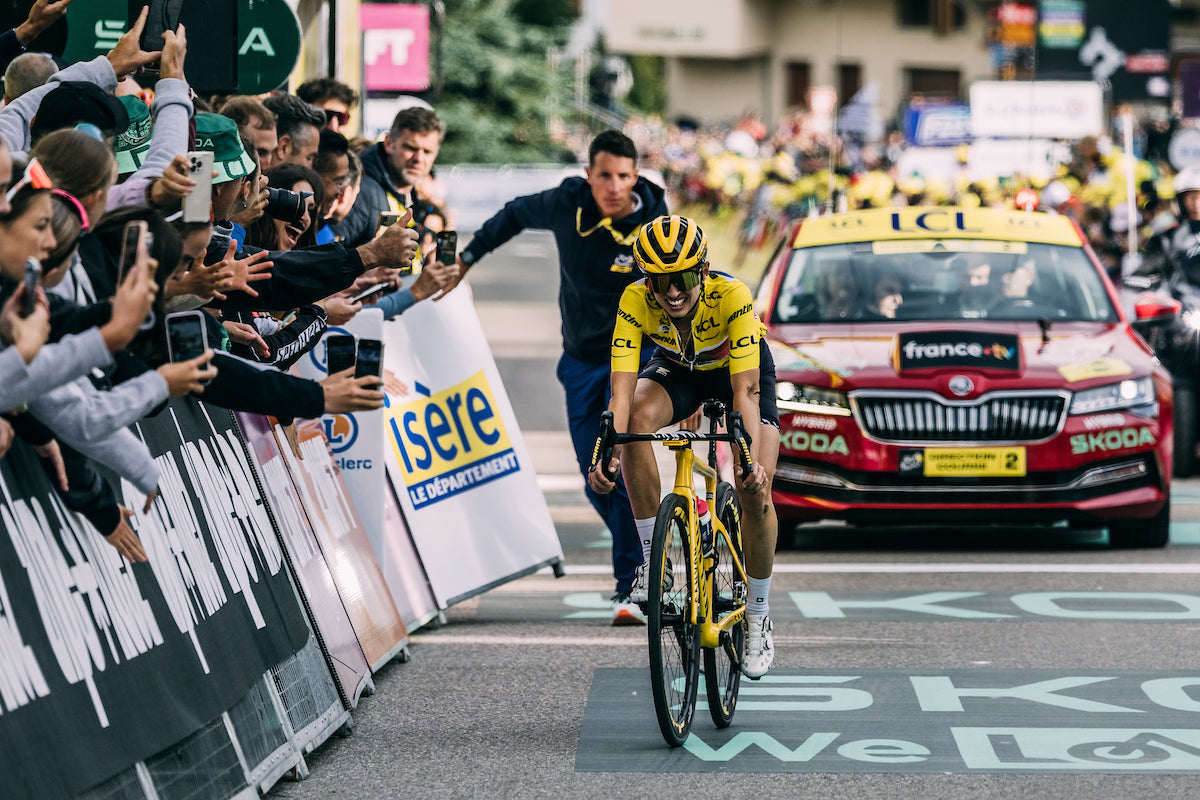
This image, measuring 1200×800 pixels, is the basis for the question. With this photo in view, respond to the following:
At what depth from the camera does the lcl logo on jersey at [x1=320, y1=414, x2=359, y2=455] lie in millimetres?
8625

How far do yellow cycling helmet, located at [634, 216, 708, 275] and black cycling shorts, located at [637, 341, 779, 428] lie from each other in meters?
0.72

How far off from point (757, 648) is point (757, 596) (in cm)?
20

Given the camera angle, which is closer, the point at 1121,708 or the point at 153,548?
the point at 153,548

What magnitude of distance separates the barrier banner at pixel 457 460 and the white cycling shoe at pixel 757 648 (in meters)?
2.13

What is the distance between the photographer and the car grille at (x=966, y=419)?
10.7 meters

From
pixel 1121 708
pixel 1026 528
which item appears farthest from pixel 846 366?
pixel 1121 708

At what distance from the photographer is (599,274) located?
30.9 ft

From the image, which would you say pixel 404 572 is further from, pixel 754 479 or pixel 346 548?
pixel 754 479

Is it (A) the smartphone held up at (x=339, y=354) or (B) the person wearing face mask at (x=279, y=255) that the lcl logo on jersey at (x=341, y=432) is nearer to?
(B) the person wearing face mask at (x=279, y=255)

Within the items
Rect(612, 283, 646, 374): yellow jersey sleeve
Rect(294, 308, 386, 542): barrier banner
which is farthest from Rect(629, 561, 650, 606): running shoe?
Rect(294, 308, 386, 542): barrier banner

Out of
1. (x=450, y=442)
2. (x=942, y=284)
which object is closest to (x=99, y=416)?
(x=450, y=442)

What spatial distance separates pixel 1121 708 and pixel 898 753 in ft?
3.71

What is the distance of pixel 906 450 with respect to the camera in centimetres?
1070

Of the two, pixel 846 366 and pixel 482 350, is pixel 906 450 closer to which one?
pixel 846 366
